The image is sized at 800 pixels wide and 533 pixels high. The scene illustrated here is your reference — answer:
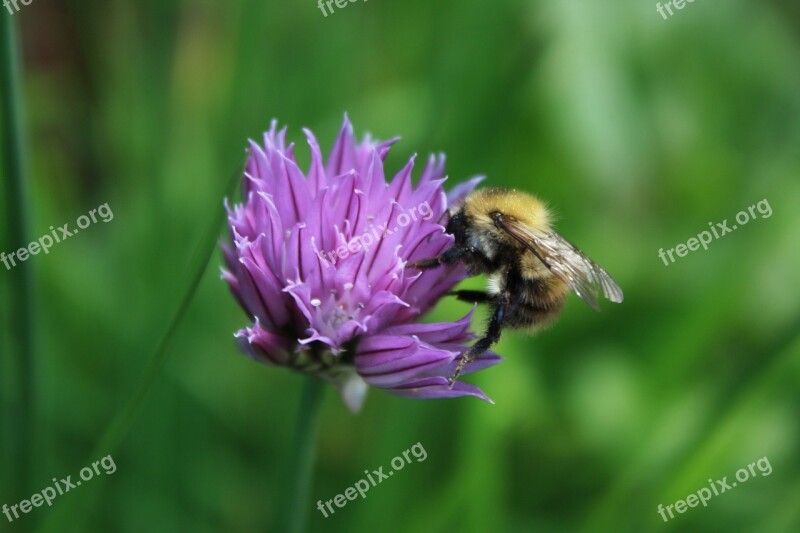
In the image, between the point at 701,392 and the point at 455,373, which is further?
the point at 701,392

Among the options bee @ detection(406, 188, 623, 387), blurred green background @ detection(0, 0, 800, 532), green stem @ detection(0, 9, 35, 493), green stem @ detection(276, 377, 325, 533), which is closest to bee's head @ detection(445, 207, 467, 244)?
bee @ detection(406, 188, 623, 387)

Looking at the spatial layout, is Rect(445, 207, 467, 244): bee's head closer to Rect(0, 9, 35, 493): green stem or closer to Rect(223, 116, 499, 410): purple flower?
Rect(223, 116, 499, 410): purple flower

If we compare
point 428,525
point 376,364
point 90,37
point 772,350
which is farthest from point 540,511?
point 90,37

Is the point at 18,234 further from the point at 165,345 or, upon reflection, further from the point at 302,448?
the point at 302,448

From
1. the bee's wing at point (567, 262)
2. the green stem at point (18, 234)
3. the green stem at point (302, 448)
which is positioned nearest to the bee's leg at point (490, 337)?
the bee's wing at point (567, 262)

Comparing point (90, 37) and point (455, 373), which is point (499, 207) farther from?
point (90, 37)

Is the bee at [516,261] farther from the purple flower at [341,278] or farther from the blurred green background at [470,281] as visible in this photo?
the blurred green background at [470,281]

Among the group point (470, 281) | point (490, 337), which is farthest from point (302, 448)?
point (470, 281)

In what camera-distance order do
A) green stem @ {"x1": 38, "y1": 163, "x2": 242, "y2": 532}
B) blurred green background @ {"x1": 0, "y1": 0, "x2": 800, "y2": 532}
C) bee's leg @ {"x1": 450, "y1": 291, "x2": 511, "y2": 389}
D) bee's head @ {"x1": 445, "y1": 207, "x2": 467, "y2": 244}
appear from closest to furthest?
1. green stem @ {"x1": 38, "y1": 163, "x2": 242, "y2": 532}
2. bee's leg @ {"x1": 450, "y1": 291, "x2": 511, "y2": 389}
3. bee's head @ {"x1": 445, "y1": 207, "x2": 467, "y2": 244}
4. blurred green background @ {"x1": 0, "y1": 0, "x2": 800, "y2": 532}
